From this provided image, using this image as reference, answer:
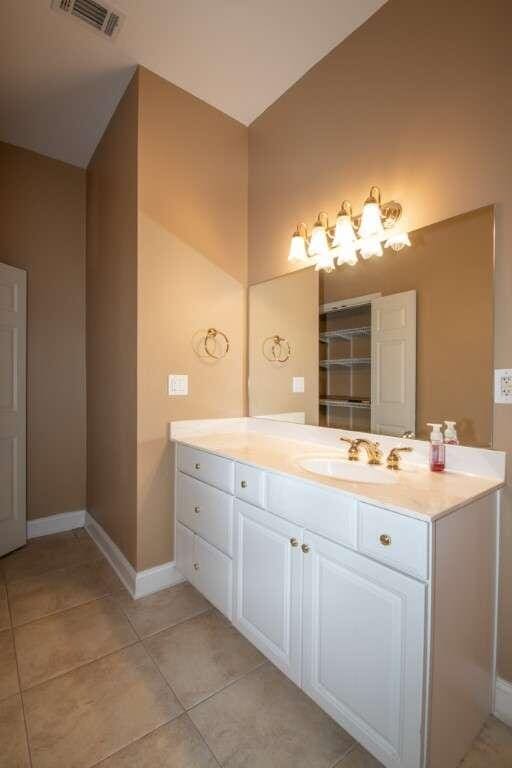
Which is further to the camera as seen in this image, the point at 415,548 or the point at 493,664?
the point at 493,664

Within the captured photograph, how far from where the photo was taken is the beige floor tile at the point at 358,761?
3.67 feet

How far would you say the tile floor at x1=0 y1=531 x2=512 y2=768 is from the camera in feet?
3.77

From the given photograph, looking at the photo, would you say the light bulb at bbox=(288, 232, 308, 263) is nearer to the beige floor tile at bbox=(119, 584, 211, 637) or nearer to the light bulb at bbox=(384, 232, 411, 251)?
the light bulb at bbox=(384, 232, 411, 251)

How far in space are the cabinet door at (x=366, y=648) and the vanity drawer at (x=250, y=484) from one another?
27cm

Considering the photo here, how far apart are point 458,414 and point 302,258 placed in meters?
1.12

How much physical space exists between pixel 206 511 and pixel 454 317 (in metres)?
1.39

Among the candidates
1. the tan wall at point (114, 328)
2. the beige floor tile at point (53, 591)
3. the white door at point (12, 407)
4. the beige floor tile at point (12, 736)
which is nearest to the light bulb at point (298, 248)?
the tan wall at point (114, 328)

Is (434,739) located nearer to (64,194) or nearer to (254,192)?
→ (254,192)

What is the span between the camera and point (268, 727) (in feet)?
4.08

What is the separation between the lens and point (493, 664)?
4.18ft

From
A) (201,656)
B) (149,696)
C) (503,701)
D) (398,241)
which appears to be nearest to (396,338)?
(398,241)

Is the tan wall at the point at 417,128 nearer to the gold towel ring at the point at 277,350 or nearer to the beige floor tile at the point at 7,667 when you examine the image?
the gold towel ring at the point at 277,350

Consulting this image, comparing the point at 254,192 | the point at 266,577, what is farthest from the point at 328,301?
the point at 266,577

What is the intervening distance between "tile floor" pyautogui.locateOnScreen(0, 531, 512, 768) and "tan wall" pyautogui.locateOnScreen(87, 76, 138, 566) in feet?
1.24
